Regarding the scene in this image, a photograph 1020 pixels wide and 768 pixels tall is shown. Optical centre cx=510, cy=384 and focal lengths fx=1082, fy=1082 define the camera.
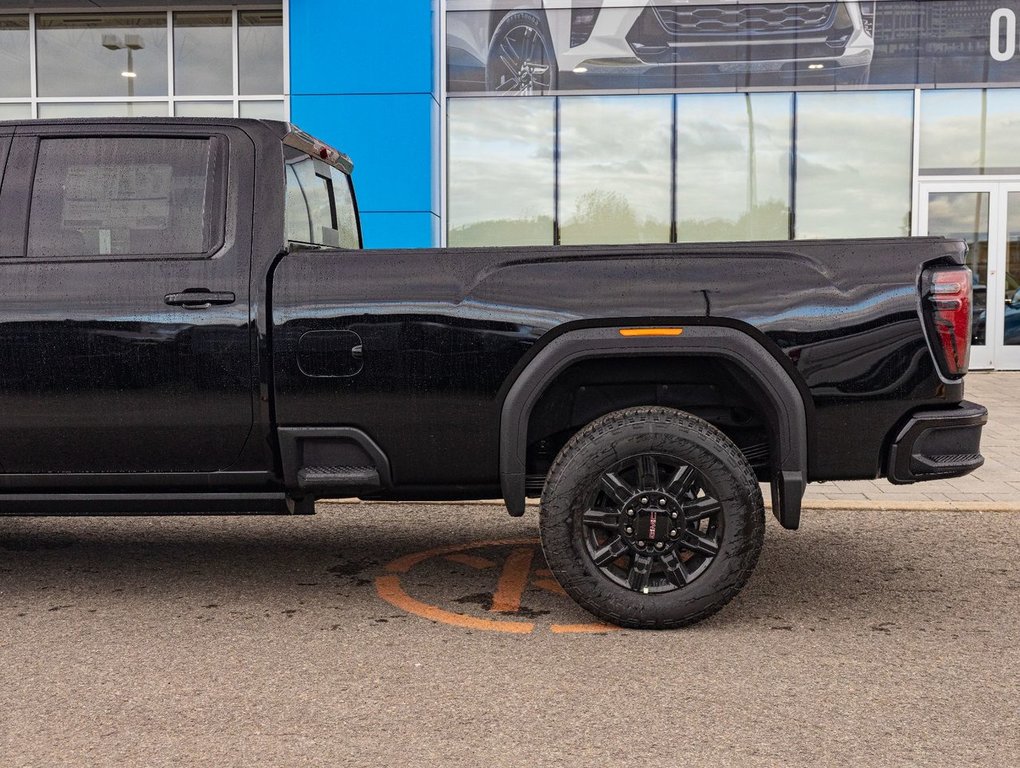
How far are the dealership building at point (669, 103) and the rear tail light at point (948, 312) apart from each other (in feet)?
36.3

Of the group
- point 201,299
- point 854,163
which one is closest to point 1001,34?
point 854,163

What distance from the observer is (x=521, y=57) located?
1505 centimetres

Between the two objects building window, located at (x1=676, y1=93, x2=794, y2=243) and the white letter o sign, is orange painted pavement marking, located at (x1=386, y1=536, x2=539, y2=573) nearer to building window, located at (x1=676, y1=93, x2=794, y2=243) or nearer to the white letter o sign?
building window, located at (x1=676, y1=93, x2=794, y2=243)

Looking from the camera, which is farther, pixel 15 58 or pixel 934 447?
pixel 15 58

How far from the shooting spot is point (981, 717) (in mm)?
3246

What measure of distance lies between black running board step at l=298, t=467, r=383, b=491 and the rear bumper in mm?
1985

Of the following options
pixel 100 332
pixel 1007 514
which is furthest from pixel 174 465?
pixel 1007 514

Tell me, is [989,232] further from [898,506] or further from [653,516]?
[653,516]

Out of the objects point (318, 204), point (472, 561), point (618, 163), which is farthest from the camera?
point (618, 163)

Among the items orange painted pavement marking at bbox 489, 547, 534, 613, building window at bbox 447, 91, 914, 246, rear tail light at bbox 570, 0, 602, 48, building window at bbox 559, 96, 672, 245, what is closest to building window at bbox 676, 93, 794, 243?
building window at bbox 447, 91, 914, 246

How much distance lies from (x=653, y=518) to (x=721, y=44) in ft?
40.3

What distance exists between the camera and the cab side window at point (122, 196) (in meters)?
4.33

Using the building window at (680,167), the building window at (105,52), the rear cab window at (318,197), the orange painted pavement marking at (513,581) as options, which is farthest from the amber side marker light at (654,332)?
the building window at (105,52)

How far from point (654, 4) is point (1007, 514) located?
10.5 m
